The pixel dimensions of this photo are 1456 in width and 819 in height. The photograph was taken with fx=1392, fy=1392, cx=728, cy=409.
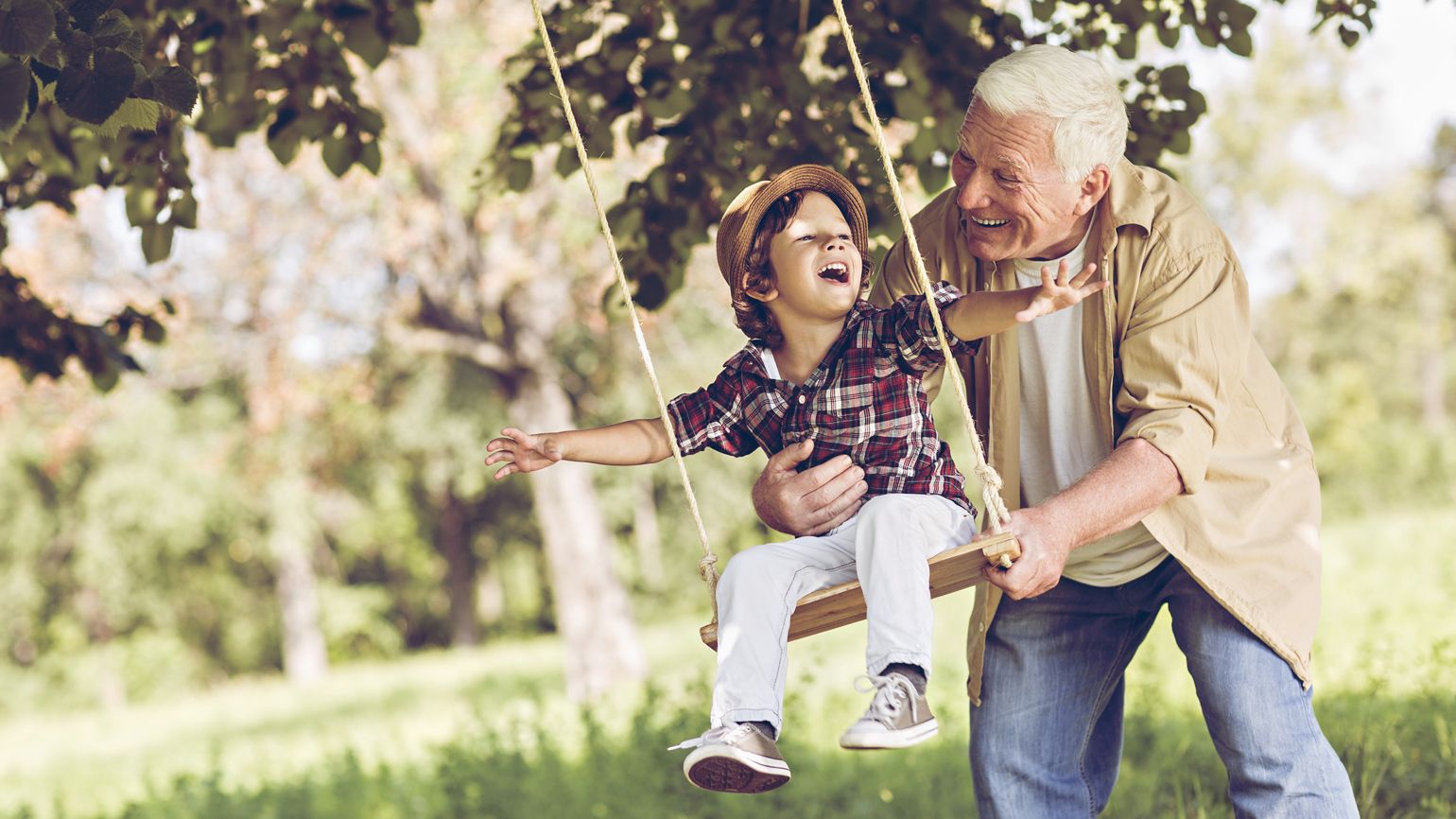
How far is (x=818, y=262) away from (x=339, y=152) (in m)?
2.47

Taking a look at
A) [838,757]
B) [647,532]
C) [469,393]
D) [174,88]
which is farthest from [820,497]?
[647,532]

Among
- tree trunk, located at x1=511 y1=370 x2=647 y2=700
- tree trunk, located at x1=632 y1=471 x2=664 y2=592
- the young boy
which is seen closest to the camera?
the young boy

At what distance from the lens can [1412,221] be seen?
1184 inches

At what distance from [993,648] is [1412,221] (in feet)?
100

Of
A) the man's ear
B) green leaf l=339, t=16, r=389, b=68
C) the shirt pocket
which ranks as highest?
green leaf l=339, t=16, r=389, b=68

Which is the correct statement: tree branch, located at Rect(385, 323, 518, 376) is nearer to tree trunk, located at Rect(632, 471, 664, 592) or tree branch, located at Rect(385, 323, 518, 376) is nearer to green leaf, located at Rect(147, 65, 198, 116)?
green leaf, located at Rect(147, 65, 198, 116)

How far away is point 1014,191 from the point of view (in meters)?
2.87

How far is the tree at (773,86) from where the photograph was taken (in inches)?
177

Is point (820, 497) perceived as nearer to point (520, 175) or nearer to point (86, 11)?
point (86, 11)

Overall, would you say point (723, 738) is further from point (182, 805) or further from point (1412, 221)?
point (1412, 221)

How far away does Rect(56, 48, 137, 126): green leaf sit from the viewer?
2.36 metres

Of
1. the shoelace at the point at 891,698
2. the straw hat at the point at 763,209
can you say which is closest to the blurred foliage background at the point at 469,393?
the straw hat at the point at 763,209

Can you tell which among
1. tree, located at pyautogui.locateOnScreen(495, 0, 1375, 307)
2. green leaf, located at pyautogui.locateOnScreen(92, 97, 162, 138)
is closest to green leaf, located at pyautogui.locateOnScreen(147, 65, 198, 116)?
green leaf, located at pyautogui.locateOnScreen(92, 97, 162, 138)

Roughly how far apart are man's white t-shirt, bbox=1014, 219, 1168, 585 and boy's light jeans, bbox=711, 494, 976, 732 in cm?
38
